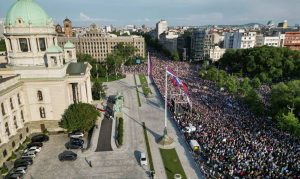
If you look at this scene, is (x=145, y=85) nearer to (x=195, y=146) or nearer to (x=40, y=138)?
(x=40, y=138)

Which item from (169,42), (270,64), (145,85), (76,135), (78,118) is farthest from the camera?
(169,42)

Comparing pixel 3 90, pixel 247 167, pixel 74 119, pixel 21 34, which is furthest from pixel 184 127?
pixel 21 34

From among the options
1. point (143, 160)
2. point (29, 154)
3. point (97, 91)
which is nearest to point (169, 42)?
point (97, 91)

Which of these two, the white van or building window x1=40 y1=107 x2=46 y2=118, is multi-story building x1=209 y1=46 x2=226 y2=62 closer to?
the white van

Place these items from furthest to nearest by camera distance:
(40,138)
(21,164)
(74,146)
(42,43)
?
(42,43) → (40,138) → (74,146) → (21,164)

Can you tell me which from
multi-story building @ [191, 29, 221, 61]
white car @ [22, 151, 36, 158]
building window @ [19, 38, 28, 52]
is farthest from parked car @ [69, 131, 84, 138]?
multi-story building @ [191, 29, 221, 61]

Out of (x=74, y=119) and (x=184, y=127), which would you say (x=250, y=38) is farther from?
(x=74, y=119)

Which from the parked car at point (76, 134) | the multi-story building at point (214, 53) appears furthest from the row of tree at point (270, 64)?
the parked car at point (76, 134)
